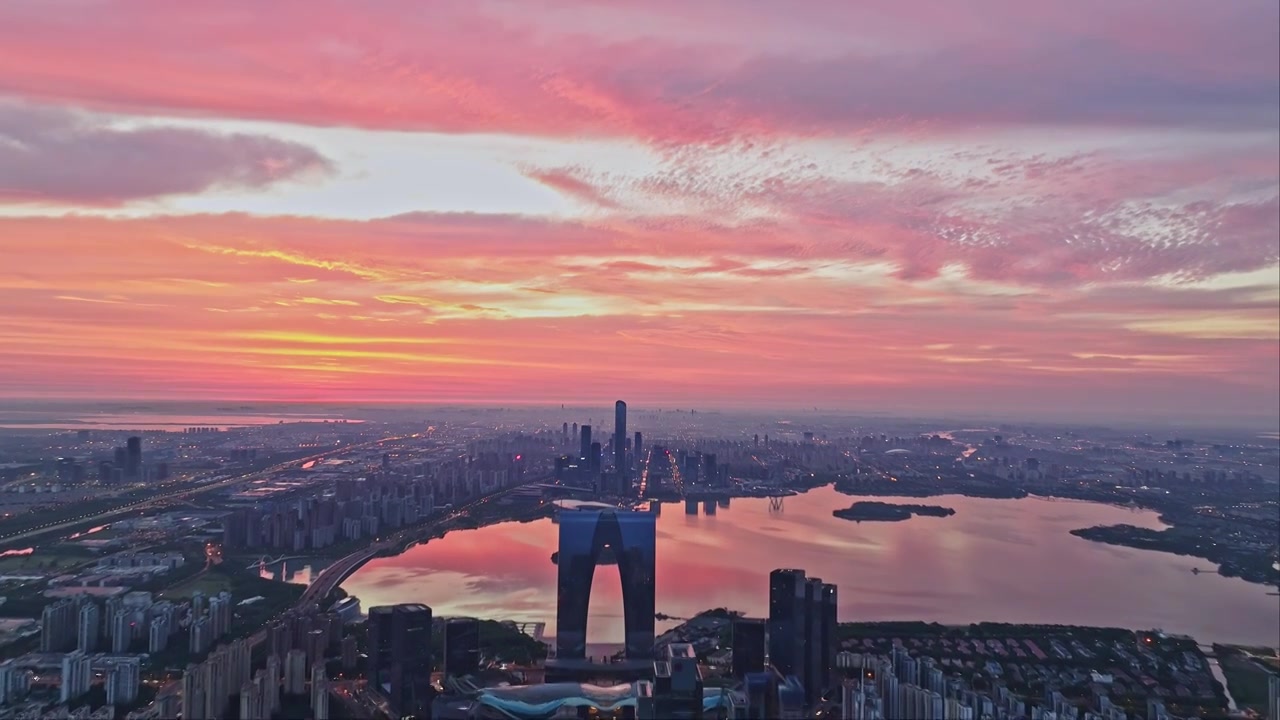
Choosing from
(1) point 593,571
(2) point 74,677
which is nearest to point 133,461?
(2) point 74,677

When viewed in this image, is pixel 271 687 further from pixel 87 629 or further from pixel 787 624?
pixel 787 624

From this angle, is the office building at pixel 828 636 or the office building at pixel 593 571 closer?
the office building at pixel 828 636

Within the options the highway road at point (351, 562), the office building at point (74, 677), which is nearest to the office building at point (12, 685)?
the office building at point (74, 677)

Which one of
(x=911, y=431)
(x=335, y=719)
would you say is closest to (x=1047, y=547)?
(x=335, y=719)

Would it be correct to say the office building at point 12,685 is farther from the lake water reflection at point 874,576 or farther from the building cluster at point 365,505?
the building cluster at point 365,505

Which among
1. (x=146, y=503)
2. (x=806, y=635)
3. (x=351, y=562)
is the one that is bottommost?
(x=351, y=562)

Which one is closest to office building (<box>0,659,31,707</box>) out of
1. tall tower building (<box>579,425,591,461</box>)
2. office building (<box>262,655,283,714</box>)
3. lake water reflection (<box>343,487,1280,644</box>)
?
office building (<box>262,655,283,714</box>)
